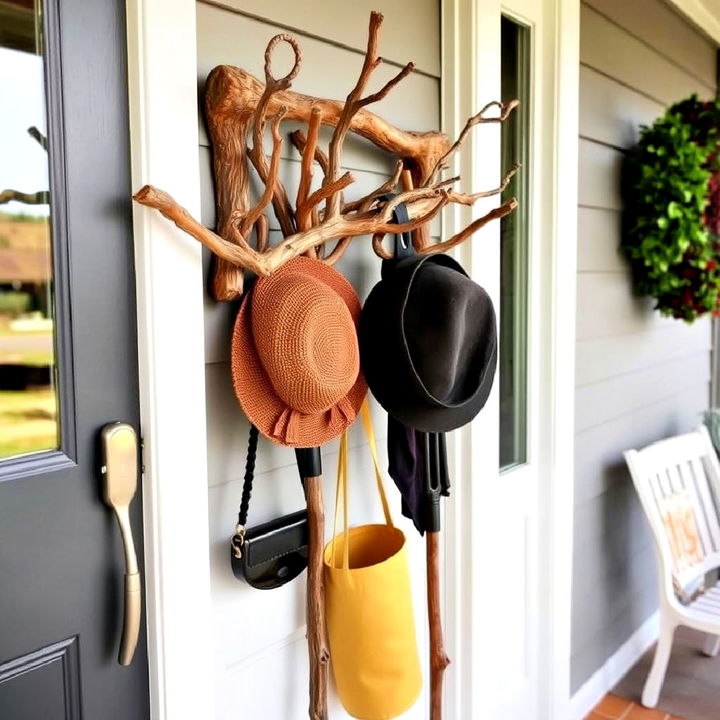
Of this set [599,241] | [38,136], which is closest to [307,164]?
[38,136]

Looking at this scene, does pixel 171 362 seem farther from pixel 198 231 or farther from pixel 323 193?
pixel 323 193

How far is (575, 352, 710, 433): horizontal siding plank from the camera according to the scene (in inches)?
85.5

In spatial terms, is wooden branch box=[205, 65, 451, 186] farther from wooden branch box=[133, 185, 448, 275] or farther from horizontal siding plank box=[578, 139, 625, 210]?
horizontal siding plank box=[578, 139, 625, 210]

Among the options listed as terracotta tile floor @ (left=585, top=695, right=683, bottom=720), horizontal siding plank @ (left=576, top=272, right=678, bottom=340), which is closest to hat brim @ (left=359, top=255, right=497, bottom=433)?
horizontal siding plank @ (left=576, top=272, right=678, bottom=340)

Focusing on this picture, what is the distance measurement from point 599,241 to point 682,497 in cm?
92

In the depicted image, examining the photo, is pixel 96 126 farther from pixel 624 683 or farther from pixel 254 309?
pixel 624 683

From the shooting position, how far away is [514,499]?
1883 mm

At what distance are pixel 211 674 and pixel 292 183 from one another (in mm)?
857

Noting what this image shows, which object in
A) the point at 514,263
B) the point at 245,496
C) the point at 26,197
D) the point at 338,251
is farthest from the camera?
the point at 514,263

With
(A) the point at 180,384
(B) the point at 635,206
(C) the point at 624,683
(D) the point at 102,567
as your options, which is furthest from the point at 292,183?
(C) the point at 624,683

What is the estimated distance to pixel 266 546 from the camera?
46.9 inches

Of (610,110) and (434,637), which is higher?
(610,110)

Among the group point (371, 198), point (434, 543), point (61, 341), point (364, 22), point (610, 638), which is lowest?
point (610, 638)

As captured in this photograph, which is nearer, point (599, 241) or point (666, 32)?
point (599, 241)
